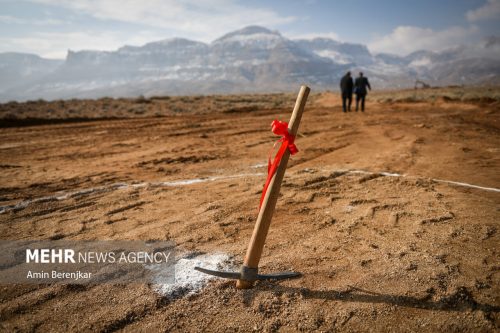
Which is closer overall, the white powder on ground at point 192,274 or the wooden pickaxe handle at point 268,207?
the wooden pickaxe handle at point 268,207

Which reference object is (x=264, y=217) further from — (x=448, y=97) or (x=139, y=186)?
(x=448, y=97)

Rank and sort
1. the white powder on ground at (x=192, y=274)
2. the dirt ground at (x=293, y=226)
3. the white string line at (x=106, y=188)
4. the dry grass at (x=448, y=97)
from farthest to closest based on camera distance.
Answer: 1. the dry grass at (x=448, y=97)
2. the white string line at (x=106, y=188)
3. the white powder on ground at (x=192, y=274)
4. the dirt ground at (x=293, y=226)

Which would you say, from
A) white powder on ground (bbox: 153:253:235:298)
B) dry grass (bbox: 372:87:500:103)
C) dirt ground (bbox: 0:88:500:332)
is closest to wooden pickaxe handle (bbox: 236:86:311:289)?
dirt ground (bbox: 0:88:500:332)

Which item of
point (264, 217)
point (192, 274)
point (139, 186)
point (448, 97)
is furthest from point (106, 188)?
point (448, 97)

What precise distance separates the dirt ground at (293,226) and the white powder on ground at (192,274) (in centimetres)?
9

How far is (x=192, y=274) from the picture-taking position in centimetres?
284

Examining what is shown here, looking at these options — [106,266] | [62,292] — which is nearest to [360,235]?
[106,266]

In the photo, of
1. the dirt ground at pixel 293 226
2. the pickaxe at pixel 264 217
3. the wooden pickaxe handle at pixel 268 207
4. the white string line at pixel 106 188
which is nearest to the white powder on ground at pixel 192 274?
the dirt ground at pixel 293 226

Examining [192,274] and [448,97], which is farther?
[448,97]

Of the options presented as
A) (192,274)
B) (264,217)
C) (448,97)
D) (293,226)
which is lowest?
(192,274)

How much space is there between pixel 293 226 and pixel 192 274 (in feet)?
4.55

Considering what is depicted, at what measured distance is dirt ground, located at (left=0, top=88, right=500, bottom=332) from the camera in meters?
2.36

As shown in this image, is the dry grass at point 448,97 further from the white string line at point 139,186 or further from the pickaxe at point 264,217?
the pickaxe at point 264,217

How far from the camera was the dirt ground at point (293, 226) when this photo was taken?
2355mm
